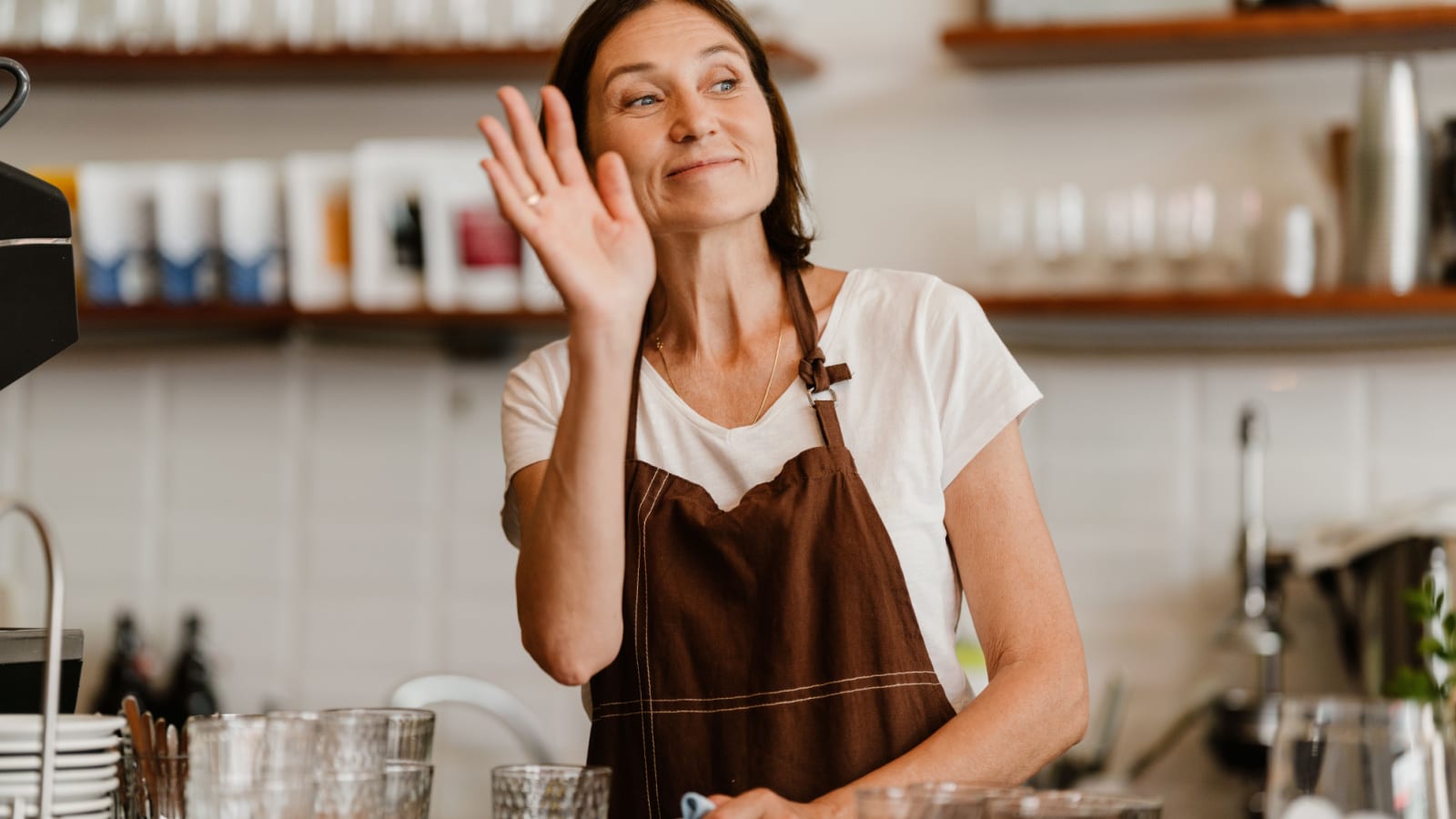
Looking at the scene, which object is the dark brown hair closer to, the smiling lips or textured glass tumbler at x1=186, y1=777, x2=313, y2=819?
the smiling lips

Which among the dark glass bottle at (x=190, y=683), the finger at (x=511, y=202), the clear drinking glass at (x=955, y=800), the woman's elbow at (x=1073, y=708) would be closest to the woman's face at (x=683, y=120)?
the finger at (x=511, y=202)

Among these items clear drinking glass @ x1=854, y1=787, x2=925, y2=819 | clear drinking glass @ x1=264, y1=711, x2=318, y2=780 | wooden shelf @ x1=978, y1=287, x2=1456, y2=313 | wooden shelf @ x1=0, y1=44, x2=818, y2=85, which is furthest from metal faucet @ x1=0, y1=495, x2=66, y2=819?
wooden shelf @ x1=0, y1=44, x2=818, y2=85

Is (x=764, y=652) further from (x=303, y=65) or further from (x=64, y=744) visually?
(x=303, y=65)

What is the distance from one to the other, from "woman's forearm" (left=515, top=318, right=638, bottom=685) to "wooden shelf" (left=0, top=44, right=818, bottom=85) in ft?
5.26

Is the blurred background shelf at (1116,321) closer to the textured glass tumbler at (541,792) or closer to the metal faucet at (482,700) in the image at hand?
the metal faucet at (482,700)

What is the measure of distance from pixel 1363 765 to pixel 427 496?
8.27 feet

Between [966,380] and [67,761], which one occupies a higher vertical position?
[966,380]

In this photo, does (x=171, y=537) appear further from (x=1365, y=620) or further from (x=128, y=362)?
(x=1365, y=620)

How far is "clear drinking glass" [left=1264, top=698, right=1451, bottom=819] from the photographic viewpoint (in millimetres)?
686

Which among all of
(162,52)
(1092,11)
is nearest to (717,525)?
(1092,11)

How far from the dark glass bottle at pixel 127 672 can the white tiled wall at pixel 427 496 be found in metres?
0.10

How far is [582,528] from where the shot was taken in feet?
4.32

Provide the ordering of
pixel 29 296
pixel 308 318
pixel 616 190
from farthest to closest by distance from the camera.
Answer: pixel 308 318, pixel 616 190, pixel 29 296

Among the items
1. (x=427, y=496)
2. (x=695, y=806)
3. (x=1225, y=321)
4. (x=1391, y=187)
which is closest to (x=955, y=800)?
(x=695, y=806)
